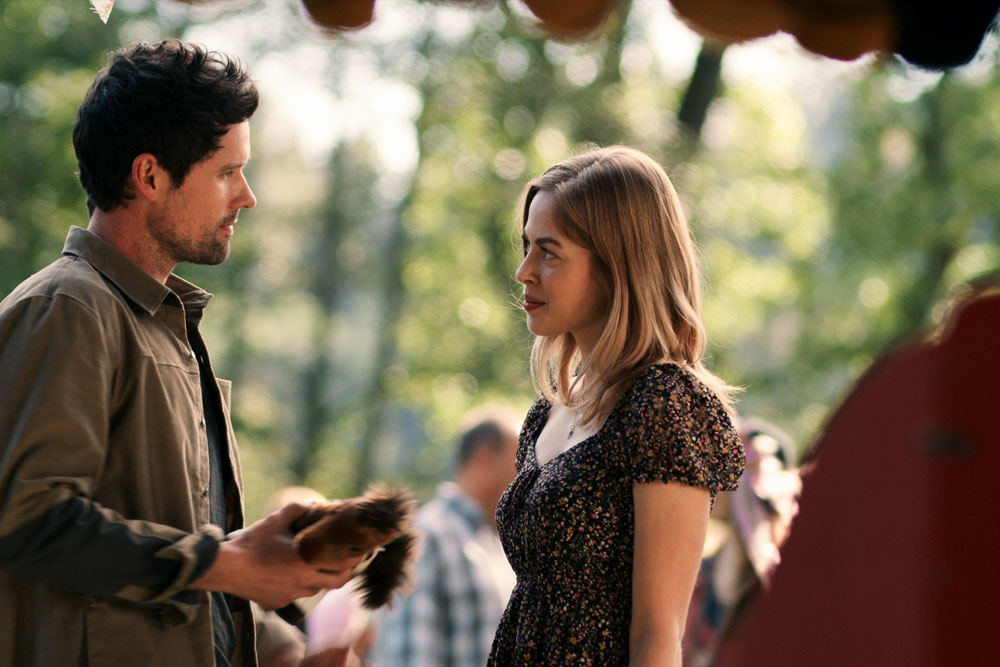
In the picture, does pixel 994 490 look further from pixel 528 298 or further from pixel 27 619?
pixel 27 619

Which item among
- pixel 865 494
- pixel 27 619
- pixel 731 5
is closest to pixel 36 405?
pixel 27 619

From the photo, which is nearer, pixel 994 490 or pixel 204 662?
pixel 204 662

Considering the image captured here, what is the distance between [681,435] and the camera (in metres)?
1.58

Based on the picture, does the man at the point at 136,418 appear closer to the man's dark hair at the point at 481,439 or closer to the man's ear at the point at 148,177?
the man's ear at the point at 148,177

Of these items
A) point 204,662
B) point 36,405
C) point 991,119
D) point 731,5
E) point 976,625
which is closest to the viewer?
point 36,405

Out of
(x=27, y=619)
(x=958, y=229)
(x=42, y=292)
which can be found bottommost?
(x=958, y=229)

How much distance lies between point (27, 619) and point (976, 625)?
1558 millimetres

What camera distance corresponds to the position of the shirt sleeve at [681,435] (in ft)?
5.15

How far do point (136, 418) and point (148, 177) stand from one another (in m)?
0.41

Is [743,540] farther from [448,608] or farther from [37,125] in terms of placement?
[37,125]

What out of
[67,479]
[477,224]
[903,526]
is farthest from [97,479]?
[477,224]

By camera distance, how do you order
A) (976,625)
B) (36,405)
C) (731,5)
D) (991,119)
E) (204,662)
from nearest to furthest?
1. (36,405)
2. (204,662)
3. (976,625)
4. (731,5)
5. (991,119)

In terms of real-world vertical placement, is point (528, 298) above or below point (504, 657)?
above

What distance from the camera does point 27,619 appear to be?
1567 mm
